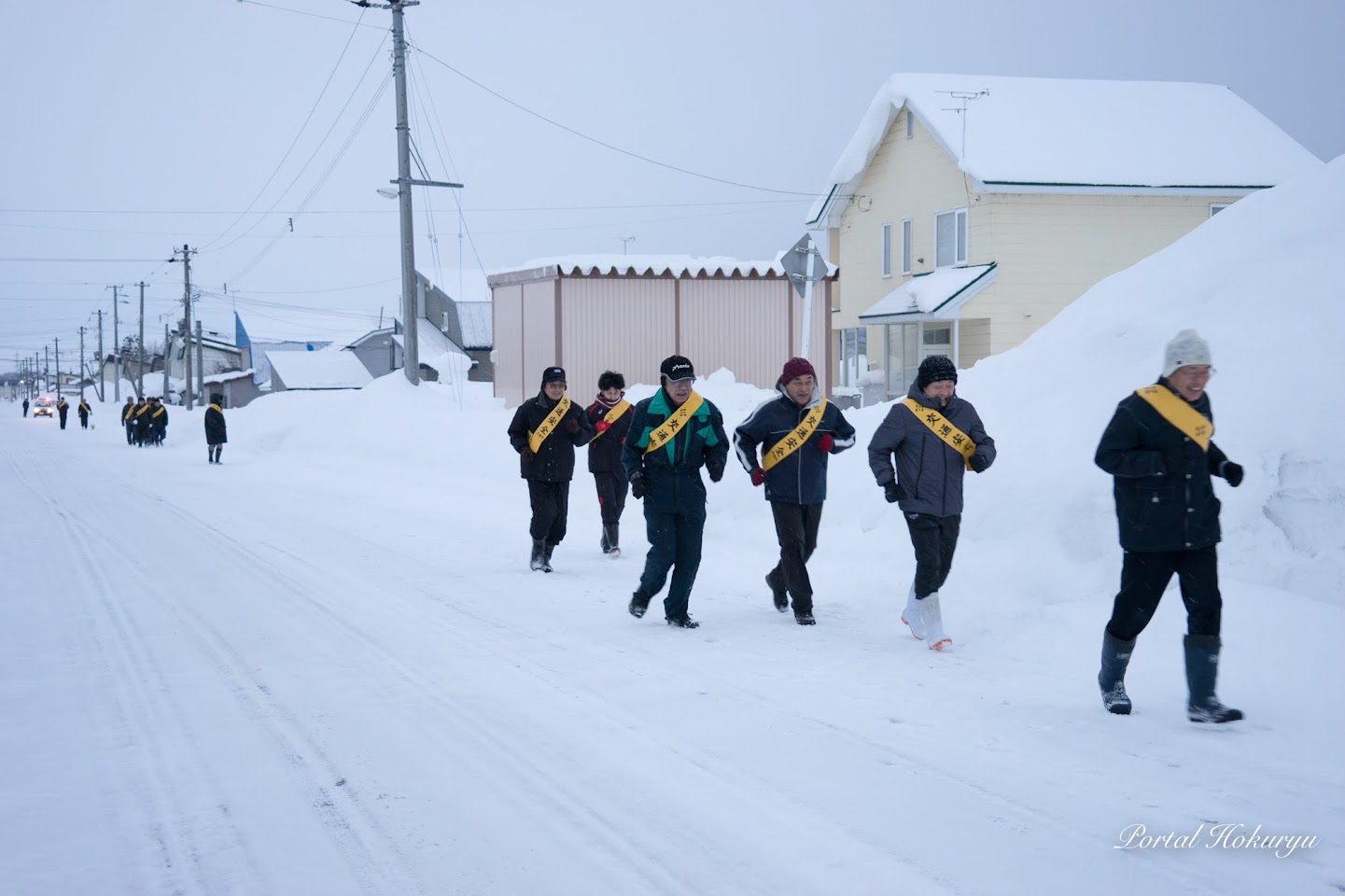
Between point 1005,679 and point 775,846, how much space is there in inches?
111

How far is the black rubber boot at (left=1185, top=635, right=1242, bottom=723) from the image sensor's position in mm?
5645

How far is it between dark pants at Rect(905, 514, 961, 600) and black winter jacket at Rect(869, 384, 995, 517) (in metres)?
0.05

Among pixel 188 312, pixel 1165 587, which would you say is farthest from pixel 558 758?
pixel 188 312

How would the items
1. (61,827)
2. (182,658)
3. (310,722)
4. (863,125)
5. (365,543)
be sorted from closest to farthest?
(61,827) → (310,722) → (182,658) → (365,543) → (863,125)

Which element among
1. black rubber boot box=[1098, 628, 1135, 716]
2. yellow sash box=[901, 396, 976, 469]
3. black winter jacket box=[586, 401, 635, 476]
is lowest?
black rubber boot box=[1098, 628, 1135, 716]

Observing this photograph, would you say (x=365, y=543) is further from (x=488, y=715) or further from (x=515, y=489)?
(x=488, y=715)

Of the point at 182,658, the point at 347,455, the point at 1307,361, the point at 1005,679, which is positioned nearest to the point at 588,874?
the point at 1005,679

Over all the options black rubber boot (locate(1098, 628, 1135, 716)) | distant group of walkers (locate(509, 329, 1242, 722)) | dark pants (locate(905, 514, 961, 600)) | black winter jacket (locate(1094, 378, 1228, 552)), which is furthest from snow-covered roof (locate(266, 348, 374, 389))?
black winter jacket (locate(1094, 378, 1228, 552))

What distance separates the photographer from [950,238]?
27500mm

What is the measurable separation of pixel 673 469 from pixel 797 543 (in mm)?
1005

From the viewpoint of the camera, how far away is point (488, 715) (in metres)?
5.96

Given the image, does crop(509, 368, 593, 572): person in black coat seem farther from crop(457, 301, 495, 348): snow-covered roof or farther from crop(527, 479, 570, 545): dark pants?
crop(457, 301, 495, 348): snow-covered roof

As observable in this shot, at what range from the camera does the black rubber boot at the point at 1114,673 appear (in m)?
5.87

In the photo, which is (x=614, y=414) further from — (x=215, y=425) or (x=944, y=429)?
(x=215, y=425)
